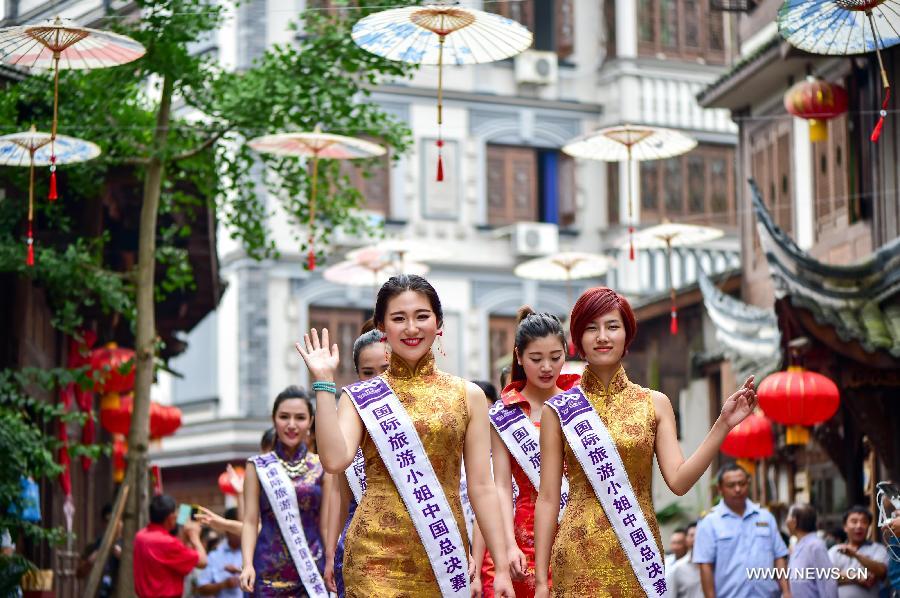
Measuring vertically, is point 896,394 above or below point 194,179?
below

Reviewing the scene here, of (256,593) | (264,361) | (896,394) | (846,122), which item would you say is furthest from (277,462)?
(264,361)

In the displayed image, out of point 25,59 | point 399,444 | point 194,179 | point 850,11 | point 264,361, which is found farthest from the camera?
point 264,361

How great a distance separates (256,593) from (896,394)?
8.62 metres

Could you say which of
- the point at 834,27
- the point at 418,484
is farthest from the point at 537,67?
the point at 418,484

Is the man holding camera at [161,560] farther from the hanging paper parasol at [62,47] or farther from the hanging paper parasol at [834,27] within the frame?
the hanging paper parasol at [834,27]

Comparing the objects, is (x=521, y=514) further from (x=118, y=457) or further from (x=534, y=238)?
(x=534, y=238)

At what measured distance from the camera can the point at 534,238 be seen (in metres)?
35.8

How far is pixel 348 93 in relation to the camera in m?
17.0

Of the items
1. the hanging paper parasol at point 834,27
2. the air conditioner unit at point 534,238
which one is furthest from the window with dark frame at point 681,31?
the hanging paper parasol at point 834,27

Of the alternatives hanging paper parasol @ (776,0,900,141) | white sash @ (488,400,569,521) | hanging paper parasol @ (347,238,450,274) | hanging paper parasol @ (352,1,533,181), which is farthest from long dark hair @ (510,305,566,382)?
hanging paper parasol @ (347,238,450,274)

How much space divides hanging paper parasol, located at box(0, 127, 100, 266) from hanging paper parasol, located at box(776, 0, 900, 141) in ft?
19.0

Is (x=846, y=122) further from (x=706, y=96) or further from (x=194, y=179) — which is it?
(x=194, y=179)

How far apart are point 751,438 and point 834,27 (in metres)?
7.98

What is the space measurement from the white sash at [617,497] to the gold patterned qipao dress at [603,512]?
0.03 meters
